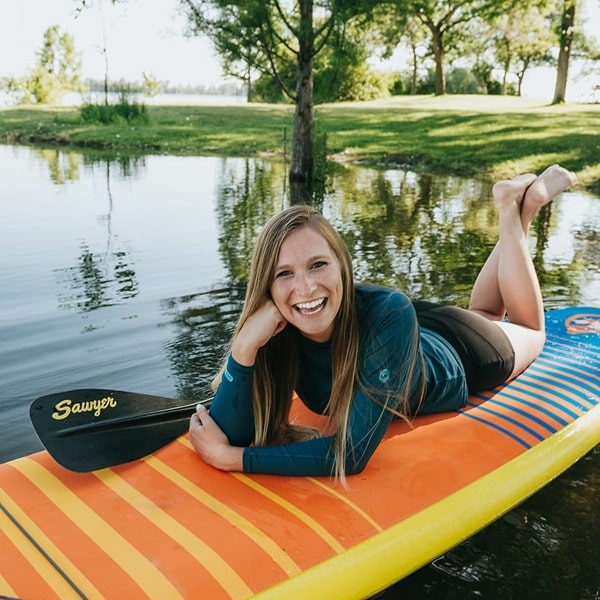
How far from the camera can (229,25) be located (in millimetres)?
12094

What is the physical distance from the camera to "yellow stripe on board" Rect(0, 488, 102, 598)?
1.98 meters

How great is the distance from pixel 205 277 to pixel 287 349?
4.19m

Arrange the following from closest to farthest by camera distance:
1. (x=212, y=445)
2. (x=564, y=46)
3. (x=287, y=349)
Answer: (x=212, y=445)
(x=287, y=349)
(x=564, y=46)


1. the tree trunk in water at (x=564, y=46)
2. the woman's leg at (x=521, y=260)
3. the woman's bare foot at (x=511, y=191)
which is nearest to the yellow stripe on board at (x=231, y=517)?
the woman's leg at (x=521, y=260)

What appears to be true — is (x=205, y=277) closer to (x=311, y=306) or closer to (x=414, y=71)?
(x=311, y=306)

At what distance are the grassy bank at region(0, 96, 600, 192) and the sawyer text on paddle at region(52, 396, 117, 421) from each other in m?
12.6

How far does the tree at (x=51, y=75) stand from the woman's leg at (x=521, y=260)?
3501 cm

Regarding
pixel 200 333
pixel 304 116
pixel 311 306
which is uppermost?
pixel 304 116

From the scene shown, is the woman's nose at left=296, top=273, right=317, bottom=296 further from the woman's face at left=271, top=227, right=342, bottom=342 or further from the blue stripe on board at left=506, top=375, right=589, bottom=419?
the blue stripe on board at left=506, top=375, right=589, bottom=419

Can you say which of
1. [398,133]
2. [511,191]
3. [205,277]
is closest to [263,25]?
[205,277]

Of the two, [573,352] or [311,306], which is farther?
[573,352]

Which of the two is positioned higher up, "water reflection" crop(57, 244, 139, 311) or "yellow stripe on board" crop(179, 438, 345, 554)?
"yellow stripe on board" crop(179, 438, 345, 554)

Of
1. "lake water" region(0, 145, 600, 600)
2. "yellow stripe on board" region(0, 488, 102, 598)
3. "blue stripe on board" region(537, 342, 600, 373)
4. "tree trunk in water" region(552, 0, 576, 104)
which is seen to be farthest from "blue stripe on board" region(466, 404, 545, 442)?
"tree trunk in water" region(552, 0, 576, 104)

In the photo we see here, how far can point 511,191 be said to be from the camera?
3789 mm
